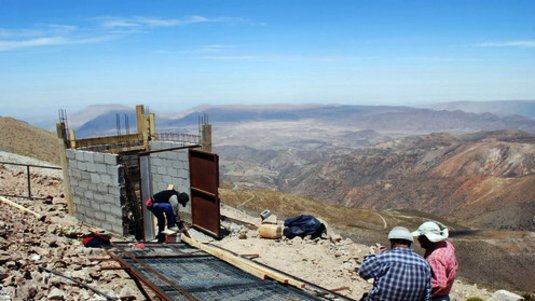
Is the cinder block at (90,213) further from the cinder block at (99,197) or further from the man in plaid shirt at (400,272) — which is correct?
the man in plaid shirt at (400,272)

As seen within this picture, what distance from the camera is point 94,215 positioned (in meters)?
12.2

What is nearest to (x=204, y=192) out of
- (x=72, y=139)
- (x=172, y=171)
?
(x=172, y=171)

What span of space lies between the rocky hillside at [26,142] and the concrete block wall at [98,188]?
20731 millimetres

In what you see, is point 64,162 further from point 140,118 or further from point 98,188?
point 140,118

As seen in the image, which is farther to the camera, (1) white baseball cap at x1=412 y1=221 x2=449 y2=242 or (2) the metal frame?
(2) the metal frame

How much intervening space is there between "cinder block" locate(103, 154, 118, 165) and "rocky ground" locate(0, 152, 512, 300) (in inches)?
77.6

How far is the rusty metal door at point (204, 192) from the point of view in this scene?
1157 cm

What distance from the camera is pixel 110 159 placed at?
11.3 metres

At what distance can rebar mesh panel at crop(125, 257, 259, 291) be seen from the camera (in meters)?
6.05

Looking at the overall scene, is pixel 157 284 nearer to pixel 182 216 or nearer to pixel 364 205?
pixel 182 216

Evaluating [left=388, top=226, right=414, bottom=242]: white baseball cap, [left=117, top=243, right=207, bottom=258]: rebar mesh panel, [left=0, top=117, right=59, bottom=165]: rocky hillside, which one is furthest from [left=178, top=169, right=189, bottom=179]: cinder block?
[left=0, top=117, right=59, bottom=165]: rocky hillside

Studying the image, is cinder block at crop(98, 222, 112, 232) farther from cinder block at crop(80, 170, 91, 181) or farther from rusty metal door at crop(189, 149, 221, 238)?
rusty metal door at crop(189, 149, 221, 238)

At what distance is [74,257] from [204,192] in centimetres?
554

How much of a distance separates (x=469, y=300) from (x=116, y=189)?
8971mm
